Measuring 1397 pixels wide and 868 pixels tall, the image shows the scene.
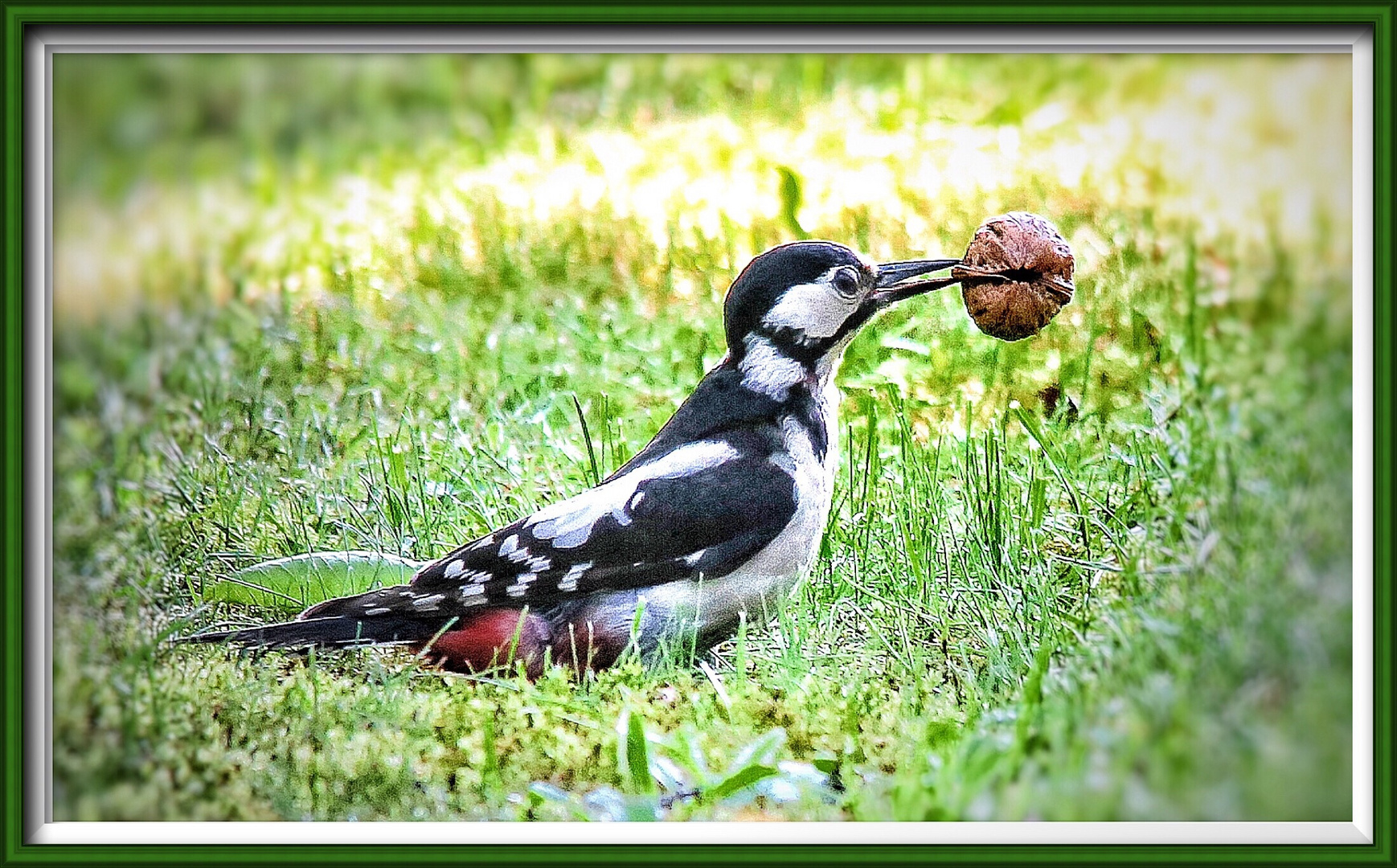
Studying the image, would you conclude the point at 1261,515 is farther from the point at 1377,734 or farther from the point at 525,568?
the point at 525,568

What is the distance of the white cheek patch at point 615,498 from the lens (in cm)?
256

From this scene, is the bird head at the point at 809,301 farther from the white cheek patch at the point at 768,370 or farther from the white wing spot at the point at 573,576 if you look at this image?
the white wing spot at the point at 573,576

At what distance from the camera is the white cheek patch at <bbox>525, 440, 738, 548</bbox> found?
2.56m

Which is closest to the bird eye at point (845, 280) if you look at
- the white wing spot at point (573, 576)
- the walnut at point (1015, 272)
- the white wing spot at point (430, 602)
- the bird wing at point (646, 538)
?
the walnut at point (1015, 272)

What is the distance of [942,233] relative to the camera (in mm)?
2711

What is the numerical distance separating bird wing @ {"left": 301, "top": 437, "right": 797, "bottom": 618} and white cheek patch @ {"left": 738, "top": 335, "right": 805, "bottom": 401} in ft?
0.51

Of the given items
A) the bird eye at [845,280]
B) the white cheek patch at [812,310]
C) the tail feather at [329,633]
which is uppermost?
the bird eye at [845,280]

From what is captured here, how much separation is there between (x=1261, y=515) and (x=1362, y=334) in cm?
50

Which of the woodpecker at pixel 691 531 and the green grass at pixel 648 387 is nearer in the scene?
the woodpecker at pixel 691 531

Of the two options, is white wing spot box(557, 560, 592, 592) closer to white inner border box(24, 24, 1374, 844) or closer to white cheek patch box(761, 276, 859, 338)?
white inner border box(24, 24, 1374, 844)

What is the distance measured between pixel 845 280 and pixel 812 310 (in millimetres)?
107

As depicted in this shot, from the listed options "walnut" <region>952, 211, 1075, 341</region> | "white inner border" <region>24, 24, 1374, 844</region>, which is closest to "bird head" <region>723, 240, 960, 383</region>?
"walnut" <region>952, 211, 1075, 341</region>

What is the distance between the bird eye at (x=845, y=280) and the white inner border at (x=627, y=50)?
0.55 m

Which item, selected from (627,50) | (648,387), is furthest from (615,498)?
(627,50)
